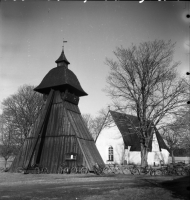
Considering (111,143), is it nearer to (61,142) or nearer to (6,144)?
(61,142)

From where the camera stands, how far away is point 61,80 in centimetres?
2547

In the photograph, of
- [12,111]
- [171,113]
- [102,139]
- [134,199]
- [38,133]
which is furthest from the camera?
[102,139]

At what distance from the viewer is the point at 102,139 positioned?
1549 inches

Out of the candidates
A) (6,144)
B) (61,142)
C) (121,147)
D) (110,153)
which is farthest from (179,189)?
(6,144)

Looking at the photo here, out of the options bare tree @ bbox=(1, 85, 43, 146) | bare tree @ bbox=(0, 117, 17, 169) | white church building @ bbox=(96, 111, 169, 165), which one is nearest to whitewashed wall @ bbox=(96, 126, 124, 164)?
white church building @ bbox=(96, 111, 169, 165)

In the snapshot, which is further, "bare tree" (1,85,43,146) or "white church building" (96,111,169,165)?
"white church building" (96,111,169,165)

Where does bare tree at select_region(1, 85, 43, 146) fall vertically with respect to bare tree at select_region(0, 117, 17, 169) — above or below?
above

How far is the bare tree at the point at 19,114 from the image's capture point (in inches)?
1293

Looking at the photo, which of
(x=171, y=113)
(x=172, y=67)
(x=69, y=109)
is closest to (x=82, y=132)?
(x=69, y=109)

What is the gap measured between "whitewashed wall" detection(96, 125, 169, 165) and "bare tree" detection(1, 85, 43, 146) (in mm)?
13017

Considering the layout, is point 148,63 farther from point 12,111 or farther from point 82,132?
point 12,111

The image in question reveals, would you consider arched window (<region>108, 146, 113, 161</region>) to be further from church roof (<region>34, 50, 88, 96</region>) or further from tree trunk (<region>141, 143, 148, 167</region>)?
tree trunk (<region>141, 143, 148, 167</region>)

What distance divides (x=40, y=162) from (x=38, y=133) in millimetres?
3181

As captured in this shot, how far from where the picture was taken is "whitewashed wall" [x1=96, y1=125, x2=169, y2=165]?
121ft
